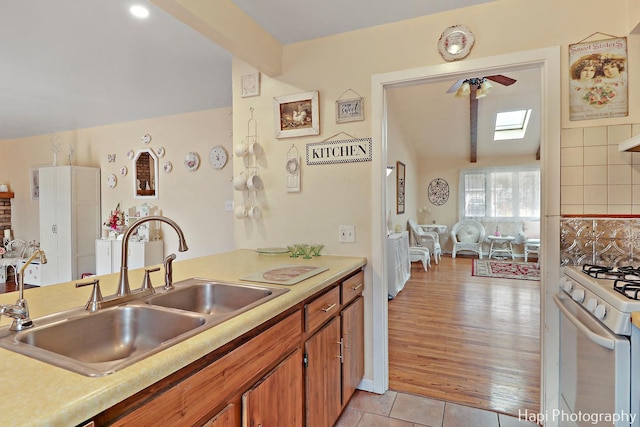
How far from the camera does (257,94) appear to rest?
2.43m

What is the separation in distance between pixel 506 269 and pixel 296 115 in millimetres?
5245

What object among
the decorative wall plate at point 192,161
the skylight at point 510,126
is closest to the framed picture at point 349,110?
the decorative wall plate at point 192,161

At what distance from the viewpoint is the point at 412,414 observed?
1.92 metres

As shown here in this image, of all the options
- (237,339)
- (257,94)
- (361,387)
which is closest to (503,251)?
(361,387)

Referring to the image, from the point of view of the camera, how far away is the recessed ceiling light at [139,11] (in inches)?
77.1

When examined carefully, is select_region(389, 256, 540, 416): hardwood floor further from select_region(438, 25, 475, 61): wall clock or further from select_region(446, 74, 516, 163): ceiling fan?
select_region(446, 74, 516, 163): ceiling fan

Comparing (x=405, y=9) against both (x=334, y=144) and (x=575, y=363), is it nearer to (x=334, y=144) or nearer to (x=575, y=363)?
(x=334, y=144)

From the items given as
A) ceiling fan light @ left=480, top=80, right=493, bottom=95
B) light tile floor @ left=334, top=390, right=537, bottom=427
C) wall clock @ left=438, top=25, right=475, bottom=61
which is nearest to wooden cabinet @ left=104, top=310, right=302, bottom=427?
light tile floor @ left=334, top=390, right=537, bottom=427

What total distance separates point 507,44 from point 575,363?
1.65m

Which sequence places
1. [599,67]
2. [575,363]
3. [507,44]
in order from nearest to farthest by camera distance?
[575,363] → [599,67] → [507,44]

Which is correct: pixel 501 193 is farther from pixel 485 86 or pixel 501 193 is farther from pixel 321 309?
pixel 321 309

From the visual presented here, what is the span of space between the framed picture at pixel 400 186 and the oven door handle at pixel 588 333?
427cm

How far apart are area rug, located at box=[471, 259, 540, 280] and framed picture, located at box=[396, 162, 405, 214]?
1650mm

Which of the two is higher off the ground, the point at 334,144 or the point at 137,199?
the point at 334,144
